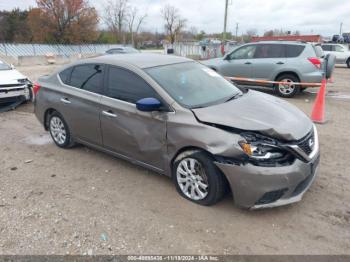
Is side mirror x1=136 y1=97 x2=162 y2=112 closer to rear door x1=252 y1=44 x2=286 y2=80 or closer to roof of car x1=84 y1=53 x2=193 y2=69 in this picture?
roof of car x1=84 y1=53 x2=193 y2=69

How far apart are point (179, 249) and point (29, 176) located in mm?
2535

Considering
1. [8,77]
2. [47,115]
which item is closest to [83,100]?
[47,115]

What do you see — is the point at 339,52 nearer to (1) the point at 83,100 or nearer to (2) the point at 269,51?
(2) the point at 269,51

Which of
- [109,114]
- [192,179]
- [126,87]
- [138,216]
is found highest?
[126,87]

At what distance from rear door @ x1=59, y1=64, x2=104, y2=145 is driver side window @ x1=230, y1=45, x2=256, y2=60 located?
21.6ft

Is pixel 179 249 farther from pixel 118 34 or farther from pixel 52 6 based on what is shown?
pixel 118 34

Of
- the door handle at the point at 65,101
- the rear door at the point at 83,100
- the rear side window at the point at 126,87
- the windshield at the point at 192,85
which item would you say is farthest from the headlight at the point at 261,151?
the door handle at the point at 65,101

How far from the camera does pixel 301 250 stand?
2703 mm

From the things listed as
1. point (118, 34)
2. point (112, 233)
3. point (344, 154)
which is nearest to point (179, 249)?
point (112, 233)

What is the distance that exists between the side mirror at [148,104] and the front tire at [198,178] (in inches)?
24.2

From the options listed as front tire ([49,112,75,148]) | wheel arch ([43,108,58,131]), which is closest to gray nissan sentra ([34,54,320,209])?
front tire ([49,112,75,148])

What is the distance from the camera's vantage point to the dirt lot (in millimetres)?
2789

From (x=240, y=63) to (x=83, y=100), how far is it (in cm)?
668

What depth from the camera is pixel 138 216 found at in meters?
3.22
